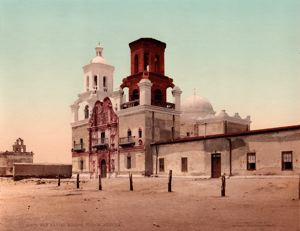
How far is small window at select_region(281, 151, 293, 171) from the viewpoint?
26.5 m

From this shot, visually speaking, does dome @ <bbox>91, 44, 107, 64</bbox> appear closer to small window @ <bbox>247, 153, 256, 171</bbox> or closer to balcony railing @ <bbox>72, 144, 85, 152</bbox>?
balcony railing @ <bbox>72, 144, 85, 152</bbox>

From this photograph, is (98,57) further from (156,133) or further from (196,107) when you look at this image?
(156,133)

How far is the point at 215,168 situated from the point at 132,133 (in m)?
11.3

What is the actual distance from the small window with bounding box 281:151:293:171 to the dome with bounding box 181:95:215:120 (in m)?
22.8

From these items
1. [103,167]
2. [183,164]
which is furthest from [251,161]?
[103,167]

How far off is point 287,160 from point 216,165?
21.6 ft

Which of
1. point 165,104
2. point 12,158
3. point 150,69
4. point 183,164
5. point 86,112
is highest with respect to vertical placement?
point 150,69

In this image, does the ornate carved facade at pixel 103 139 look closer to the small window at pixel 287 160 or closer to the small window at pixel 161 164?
the small window at pixel 161 164

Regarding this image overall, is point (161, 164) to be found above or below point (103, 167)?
above

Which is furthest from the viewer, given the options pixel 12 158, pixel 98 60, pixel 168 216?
pixel 12 158

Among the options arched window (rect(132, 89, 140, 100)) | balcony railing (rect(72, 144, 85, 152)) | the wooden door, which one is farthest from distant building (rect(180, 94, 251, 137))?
balcony railing (rect(72, 144, 85, 152))

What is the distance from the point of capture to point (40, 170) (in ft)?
155

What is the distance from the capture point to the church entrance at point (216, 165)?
31.6 meters

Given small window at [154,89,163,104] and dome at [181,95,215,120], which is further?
dome at [181,95,215,120]
